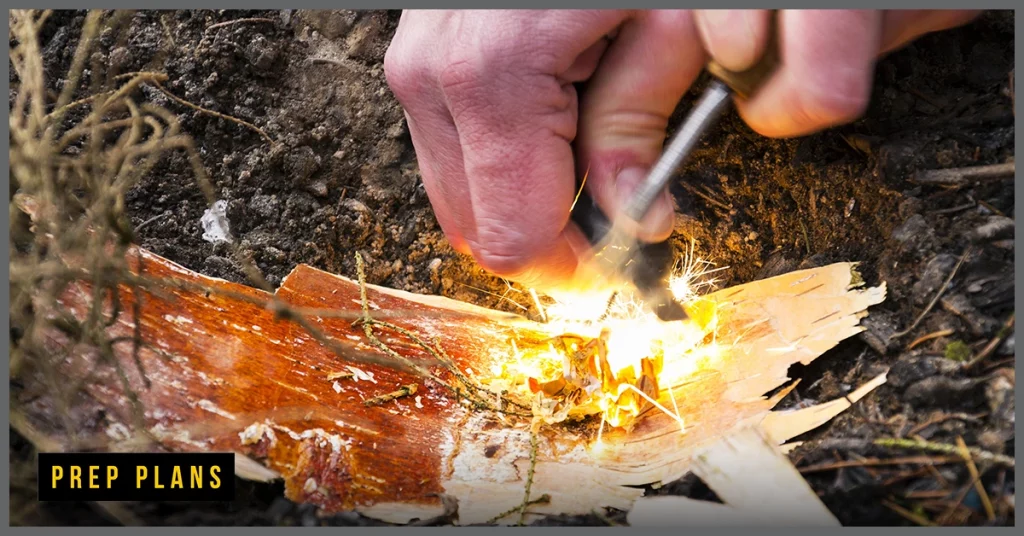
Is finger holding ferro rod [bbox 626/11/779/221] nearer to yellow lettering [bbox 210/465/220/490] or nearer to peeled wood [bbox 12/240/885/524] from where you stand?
peeled wood [bbox 12/240/885/524]

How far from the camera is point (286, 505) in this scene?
3.26 feet

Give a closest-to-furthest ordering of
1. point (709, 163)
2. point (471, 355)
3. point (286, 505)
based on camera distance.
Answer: point (286, 505)
point (471, 355)
point (709, 163)

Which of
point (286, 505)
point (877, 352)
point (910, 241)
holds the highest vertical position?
point (910, 241)

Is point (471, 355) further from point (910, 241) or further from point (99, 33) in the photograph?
point (99, 33)

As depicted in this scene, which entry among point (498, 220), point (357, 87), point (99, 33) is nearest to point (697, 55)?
point (498, 220)

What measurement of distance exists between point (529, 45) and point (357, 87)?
0.53 m

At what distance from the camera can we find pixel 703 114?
3.57 feet

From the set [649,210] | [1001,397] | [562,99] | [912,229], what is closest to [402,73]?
[562,99]

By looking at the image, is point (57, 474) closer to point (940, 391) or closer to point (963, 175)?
point (940, 391)

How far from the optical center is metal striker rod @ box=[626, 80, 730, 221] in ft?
3.56

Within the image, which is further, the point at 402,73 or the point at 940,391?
the point at 402,73

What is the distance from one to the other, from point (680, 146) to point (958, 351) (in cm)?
41

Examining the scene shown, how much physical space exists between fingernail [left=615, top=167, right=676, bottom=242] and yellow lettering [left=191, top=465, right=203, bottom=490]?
2.07 feet

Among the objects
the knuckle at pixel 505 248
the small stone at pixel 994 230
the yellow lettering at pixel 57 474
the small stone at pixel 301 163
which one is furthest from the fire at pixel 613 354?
the yellow lettering at pixel 57 474
